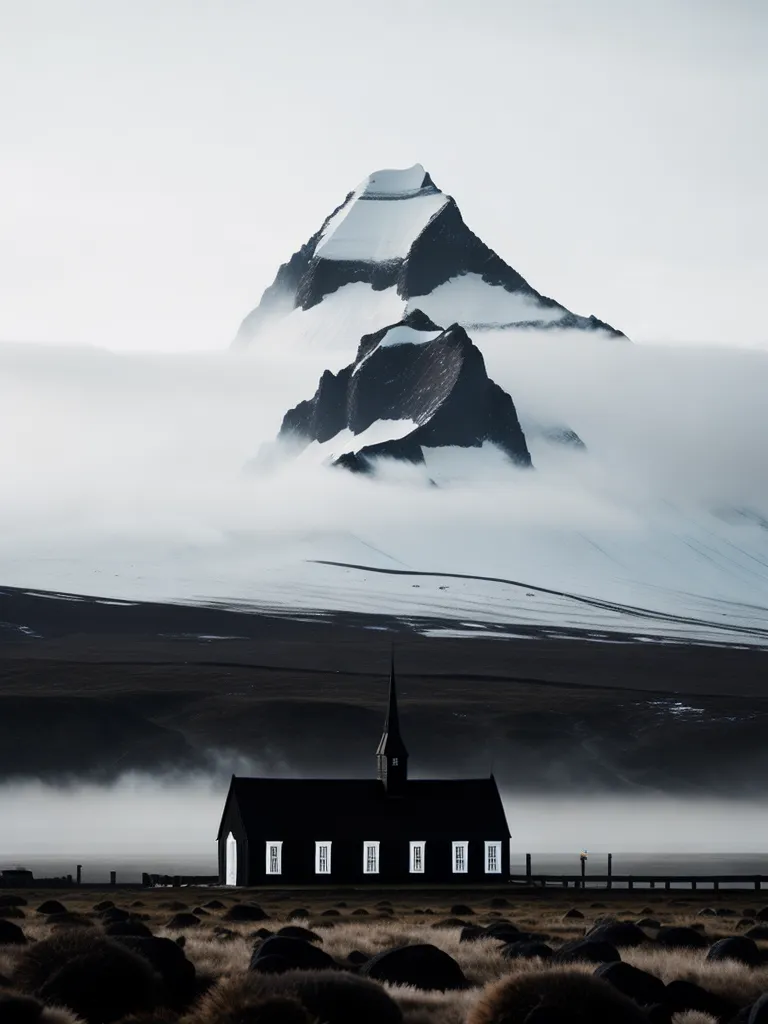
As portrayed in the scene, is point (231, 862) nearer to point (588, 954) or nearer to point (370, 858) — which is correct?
point (370, 858)

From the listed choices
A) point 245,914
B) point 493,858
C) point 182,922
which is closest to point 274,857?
point 493,858

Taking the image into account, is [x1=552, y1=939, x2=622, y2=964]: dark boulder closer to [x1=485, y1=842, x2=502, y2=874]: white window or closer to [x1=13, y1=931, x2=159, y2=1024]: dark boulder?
[x1=13, y1=931, x2=159, y2=1024]: dark boulder

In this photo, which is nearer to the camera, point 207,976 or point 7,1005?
point 7,1005

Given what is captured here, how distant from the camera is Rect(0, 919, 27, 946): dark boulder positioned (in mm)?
54469

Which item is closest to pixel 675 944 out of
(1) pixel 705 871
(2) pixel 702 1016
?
(2) pixel 702 1016

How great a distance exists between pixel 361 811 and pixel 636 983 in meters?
80.3

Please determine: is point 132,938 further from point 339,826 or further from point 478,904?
point 339,826

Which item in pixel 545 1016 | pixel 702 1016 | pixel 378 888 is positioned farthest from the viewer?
pixel 378 888

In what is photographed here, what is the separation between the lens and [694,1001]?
39.3 m

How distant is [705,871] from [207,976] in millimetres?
142772

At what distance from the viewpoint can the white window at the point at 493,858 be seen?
119 meters

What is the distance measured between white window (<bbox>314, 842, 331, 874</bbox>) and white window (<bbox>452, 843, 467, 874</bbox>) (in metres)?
A: 7.54

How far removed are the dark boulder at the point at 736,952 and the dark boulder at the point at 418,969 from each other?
982 centimetres

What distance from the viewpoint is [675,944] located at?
189ft
